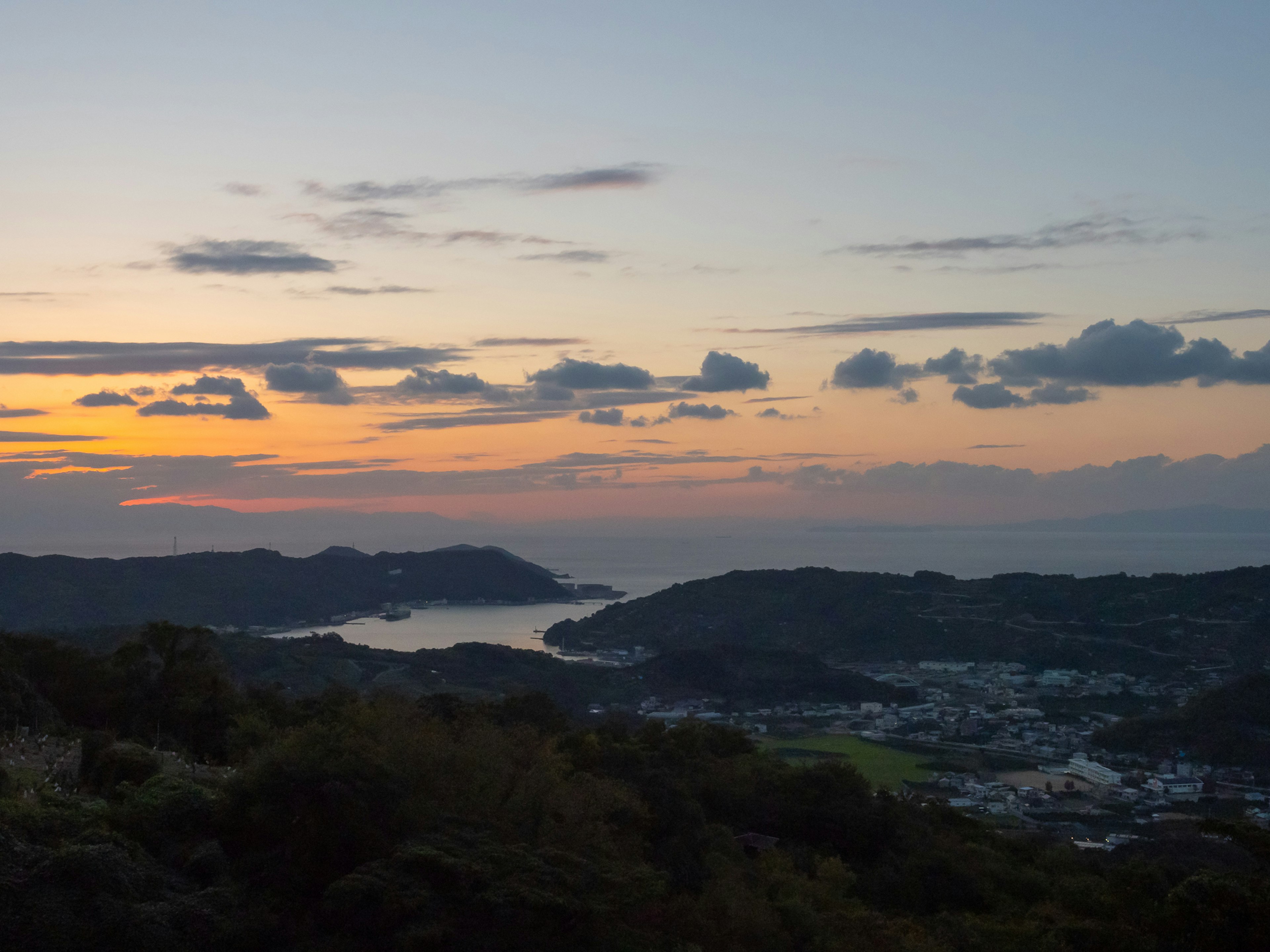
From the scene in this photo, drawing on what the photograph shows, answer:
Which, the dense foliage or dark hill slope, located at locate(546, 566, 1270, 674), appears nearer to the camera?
the dense foliage

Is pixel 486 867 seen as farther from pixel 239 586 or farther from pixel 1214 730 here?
pixel 239 586

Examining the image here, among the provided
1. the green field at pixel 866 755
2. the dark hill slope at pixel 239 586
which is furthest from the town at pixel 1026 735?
the dark hill slope at pixel 239 586

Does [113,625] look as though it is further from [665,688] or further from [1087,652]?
[1087,652]

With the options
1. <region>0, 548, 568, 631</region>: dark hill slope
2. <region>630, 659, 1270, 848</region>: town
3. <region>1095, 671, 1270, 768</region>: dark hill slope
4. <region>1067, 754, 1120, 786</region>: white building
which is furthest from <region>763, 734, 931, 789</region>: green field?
<region>0, 548, 568, 631</region>: dark hill slope

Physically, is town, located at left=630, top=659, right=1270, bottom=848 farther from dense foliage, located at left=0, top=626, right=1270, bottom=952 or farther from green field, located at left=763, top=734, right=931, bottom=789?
dense foliage, located at left=0, top=626, right=1270, bottom=952

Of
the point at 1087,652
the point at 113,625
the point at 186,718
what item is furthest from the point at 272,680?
the point at 1087,652

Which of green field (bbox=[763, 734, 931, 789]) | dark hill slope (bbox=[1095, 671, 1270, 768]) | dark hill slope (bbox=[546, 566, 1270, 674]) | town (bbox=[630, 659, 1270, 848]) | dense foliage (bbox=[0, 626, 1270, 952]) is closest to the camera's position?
dense foliage (bbox=[0, 626, 1270, 952])

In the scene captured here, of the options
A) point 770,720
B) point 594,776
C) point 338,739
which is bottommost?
point 770,720
